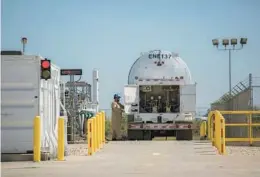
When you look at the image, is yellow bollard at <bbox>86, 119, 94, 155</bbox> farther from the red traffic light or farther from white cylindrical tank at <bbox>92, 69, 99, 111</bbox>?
white cylindrical tank at <bbox>92, 69, 99, 111</bbox>

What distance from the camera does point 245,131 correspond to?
26812 mm

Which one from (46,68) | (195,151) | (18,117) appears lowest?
(195,151)

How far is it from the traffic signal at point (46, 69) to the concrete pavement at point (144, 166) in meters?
2.14

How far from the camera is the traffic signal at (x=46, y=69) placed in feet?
48.3

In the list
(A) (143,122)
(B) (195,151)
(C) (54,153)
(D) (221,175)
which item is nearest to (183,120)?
(A) (143,122)

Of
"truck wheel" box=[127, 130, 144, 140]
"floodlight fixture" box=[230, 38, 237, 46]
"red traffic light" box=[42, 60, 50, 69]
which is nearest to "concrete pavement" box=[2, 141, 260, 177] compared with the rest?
"red traffic light" box=[42, 60, 50, 69]

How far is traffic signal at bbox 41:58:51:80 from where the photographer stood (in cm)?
1471

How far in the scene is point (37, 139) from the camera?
14062 millimetres

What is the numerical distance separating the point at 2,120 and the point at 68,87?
1383 centimetres

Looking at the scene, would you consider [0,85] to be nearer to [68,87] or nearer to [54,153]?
[54,153]

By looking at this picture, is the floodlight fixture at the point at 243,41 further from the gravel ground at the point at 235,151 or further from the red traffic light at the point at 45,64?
the red traffic light at the point at 45,64

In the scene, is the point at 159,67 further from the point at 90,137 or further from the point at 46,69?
the point at 46,69

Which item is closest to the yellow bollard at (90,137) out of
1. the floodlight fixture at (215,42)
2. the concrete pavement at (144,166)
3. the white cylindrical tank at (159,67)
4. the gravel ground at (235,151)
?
the concrete pavement at (144,166)

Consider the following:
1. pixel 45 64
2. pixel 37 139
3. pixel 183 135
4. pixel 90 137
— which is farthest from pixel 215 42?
pixel 37 139
